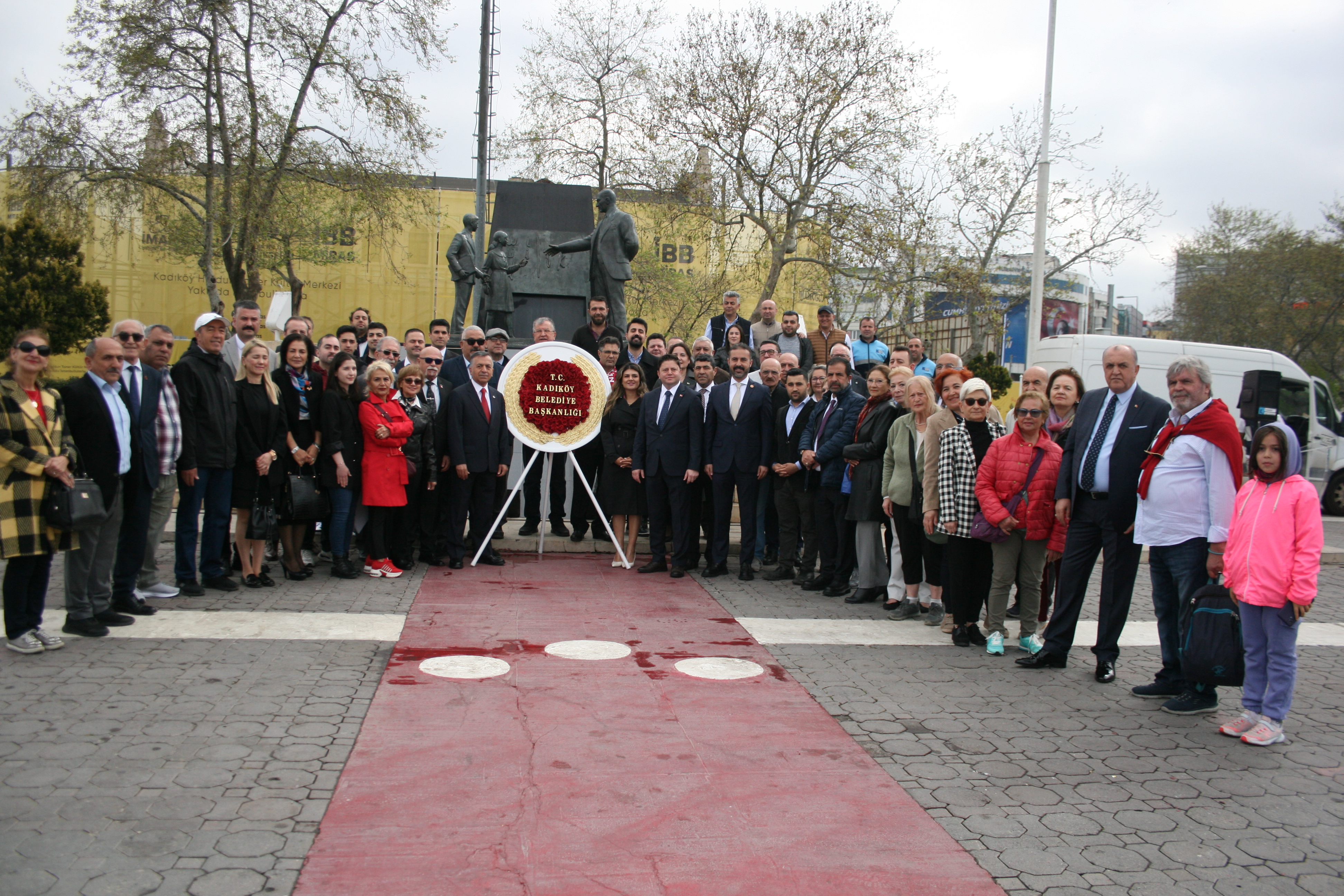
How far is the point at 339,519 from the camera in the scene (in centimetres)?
826

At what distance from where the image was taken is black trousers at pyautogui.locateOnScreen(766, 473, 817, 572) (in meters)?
8.82

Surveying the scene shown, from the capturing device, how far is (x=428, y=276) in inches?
1729

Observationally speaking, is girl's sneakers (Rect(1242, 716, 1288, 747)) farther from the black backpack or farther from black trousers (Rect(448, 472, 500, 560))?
black trousers (Rect(448, 472, 500, 560))

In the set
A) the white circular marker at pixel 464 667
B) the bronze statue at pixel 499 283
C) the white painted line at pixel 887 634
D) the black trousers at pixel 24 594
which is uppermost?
the bronze statue at pixel 499 283

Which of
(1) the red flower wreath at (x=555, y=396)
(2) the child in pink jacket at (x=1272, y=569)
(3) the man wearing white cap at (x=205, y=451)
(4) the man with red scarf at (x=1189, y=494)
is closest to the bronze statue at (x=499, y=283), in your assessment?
(1) the red flower wreath at (x=555, y=396)

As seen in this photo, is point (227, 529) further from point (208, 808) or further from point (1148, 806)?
point (1148, 806)

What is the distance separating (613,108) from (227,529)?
26.8 meters

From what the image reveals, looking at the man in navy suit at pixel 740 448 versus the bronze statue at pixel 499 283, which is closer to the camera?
the man in navy suit at pixel 740 448

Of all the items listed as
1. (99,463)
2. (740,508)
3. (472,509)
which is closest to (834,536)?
(740,508)

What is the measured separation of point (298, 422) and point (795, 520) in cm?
456

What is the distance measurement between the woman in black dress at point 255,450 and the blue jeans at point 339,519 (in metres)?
0.49

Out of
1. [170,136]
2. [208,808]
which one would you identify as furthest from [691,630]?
[170,136]

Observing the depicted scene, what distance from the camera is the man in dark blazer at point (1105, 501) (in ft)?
19.2

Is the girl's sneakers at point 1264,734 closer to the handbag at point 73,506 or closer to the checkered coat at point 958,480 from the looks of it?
the checkered coat at point 958,480
